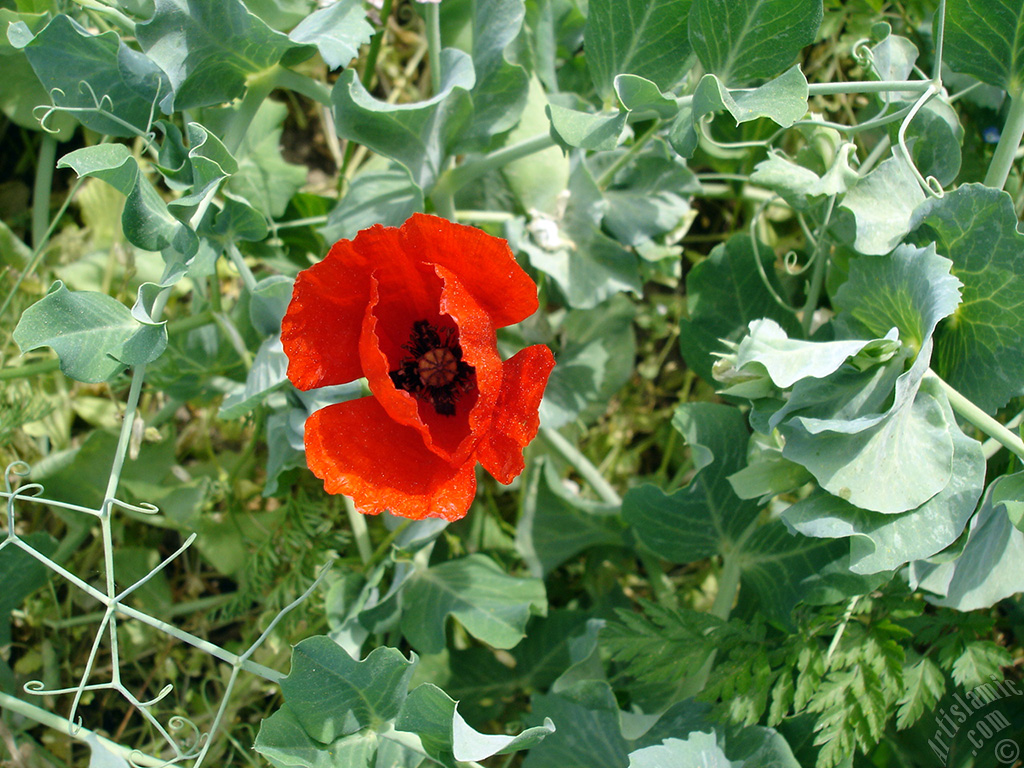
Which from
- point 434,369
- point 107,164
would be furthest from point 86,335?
point 434,369

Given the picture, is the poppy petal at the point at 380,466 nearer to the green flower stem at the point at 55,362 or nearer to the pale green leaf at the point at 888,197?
the green flower stem at the point at 55,362

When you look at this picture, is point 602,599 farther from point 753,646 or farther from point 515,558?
point 753,646

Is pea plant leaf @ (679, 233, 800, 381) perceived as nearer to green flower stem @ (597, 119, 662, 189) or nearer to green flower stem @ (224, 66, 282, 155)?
green flower stem @ (597, 119, 662, 189)

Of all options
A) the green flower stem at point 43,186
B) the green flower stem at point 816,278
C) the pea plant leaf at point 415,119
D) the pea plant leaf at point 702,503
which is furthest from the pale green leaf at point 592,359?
the green flower stem at point 43,186

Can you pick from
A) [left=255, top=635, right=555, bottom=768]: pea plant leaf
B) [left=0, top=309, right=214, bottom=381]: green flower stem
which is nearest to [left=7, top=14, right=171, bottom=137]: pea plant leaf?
[left=0, top=309, right=214, bottom=381]: green flower stem

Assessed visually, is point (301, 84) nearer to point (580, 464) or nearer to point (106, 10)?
point (106, 10)

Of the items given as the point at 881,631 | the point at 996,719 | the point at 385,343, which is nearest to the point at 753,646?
the point at 881,631

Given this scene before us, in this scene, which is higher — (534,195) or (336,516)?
(534,195)
